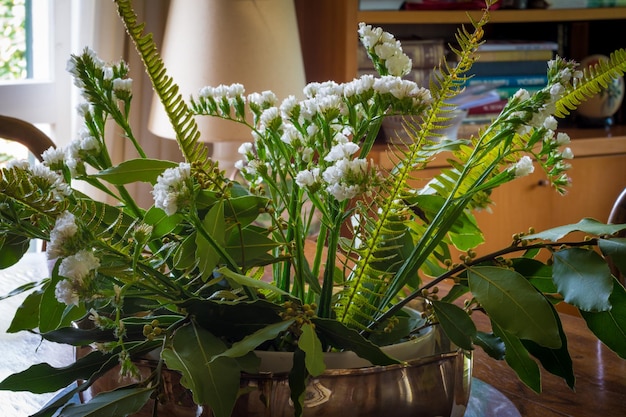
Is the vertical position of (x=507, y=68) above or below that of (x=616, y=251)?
above

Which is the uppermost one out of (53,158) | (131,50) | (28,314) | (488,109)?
(131,50)

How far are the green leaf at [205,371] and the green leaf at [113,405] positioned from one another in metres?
0.03

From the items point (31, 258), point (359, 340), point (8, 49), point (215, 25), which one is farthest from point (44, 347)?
point (8, 49)

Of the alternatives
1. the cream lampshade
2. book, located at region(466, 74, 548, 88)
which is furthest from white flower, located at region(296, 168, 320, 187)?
book, located at region(466, 74, 548, 88)

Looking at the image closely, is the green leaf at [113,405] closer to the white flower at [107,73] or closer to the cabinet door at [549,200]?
the white flower at [107,73]

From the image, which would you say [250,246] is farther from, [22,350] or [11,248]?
[22,350]

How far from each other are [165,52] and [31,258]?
73cm

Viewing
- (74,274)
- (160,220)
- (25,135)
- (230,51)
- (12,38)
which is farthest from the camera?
(12,38)

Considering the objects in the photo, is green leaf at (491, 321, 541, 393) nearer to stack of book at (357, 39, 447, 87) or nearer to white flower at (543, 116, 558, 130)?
white flower at (543, 116, 558, 130)

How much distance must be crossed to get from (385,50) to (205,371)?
0.23m

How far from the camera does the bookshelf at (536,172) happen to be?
2195 mm

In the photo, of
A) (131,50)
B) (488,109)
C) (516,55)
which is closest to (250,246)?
(131,50)

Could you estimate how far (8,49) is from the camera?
2.11 meters

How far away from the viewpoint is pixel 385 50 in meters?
0.56
